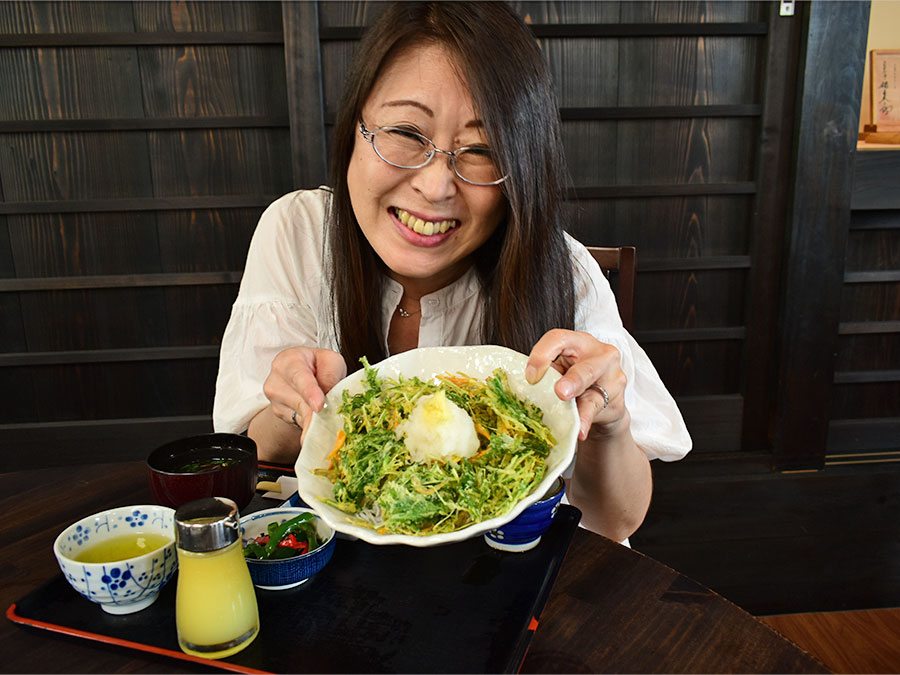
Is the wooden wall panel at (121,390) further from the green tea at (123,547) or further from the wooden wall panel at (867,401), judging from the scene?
the wooden wall panel at (867,401)

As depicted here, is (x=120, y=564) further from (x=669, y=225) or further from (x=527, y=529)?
(x=669, y=225)

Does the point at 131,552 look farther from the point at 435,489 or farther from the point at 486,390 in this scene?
the point at 486,390

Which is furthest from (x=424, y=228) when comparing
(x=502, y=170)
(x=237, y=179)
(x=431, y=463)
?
(x=237, y=179)

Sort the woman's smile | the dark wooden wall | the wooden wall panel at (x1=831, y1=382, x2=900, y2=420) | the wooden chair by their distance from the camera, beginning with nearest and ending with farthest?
the woman's smile < the wooden chair < the dark wooden wall < the wooden wall panel at (x1=831, y1=382, x2=900, y2=420)

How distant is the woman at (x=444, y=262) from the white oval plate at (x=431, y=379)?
0.14 ft

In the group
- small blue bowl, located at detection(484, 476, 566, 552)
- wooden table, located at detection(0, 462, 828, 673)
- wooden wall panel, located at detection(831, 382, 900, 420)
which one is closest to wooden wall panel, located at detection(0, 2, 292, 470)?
wooden table, located at detection(0, 462, 828, 673)

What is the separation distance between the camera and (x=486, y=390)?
4.14ft

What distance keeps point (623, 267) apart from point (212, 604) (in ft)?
6.15

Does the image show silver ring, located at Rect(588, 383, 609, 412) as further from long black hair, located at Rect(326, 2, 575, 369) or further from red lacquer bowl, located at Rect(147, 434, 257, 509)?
red lacquer bowl, located at Rect(147, 434, 257, 509)

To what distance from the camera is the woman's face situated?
149 cm

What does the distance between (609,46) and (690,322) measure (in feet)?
4.84

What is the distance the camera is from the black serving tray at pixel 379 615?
0.95m

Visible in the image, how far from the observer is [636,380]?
1936 millimetres

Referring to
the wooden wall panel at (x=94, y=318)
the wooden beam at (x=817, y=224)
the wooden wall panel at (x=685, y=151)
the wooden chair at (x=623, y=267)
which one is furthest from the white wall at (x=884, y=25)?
the wooden wall panel at (x=94, y=318)
